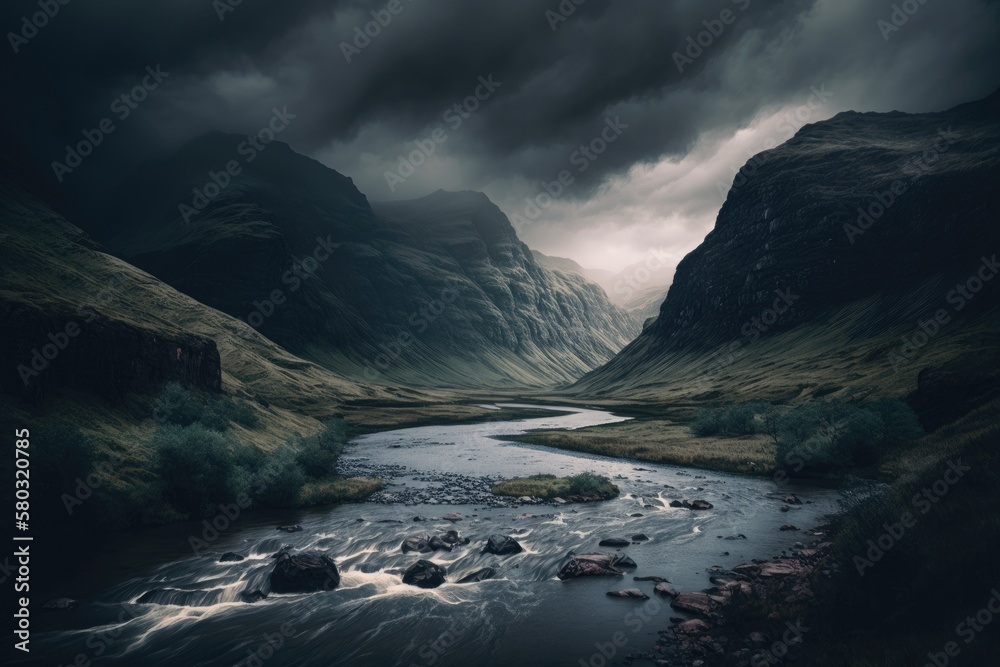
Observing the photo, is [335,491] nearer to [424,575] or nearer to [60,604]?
[424,575]

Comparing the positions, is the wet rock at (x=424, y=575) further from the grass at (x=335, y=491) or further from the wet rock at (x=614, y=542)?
the grass at (x=335, y=491)

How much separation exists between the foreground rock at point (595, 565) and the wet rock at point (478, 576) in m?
3.99

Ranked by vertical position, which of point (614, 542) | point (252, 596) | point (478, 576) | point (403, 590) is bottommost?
point (614, 542)

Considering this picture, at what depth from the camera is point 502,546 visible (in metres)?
30.5

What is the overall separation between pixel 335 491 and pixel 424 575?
24.1m

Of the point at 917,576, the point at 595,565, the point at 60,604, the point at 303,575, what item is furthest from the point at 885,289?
the point at 60,604

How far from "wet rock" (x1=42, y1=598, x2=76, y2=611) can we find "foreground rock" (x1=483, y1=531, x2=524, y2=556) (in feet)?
71.3

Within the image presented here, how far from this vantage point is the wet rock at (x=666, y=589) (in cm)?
2223

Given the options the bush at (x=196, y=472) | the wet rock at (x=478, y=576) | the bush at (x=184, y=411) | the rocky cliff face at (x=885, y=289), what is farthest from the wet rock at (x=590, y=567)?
the rocky cliff face at (x=885, y=289)

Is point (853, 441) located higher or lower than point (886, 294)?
lower

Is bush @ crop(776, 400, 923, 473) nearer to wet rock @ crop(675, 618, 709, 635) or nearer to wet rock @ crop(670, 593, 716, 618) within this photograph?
wet rock @ crop(670, 593, 716, 618)

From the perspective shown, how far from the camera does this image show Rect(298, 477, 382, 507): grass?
4462 cm

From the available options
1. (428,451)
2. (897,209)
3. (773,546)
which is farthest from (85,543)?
(897,209)

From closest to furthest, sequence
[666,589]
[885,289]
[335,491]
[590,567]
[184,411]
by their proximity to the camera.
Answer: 1. [666,589]
2. [590,567]
3. [335,491]
4. [184,411]
5. [885,289]
